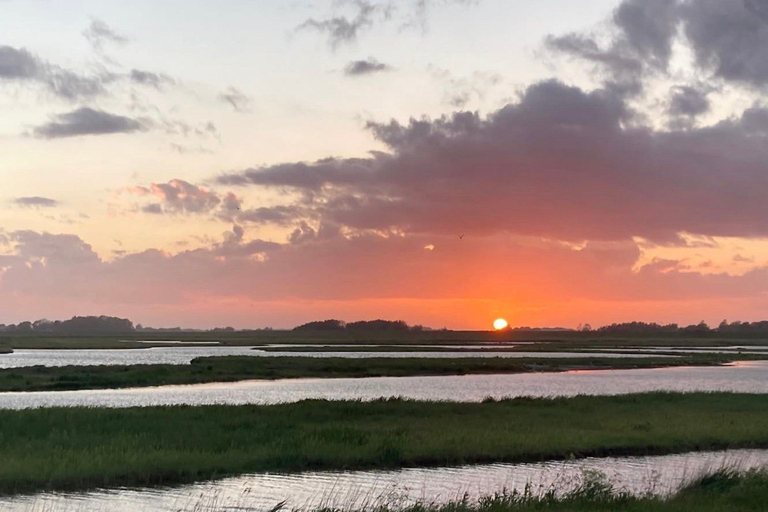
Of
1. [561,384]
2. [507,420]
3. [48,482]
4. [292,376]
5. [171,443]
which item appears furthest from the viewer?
[292,376]

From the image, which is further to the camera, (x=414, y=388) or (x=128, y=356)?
(x=128, y=356)

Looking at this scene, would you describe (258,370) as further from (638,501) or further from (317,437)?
(638,501)

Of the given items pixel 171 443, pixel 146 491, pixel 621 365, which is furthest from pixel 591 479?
pixel 621 365

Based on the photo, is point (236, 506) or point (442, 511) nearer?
point (442, 511)

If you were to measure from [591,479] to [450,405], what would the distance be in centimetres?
2094

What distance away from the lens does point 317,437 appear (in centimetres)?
2888

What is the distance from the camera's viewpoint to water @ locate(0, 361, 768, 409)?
4703cm

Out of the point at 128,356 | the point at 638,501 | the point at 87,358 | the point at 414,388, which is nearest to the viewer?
Result: the point at 638,501

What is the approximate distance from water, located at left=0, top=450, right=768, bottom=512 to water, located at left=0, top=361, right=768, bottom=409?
20.4 meters

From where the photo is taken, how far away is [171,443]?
27188 mm

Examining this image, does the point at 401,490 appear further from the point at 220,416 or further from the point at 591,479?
the point at 220,416

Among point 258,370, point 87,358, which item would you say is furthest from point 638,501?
point 87,358

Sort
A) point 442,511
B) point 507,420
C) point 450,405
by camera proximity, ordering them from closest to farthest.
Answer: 1. point 442,511
2. point 507,420
3. point 450,405

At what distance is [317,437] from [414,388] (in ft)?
102
